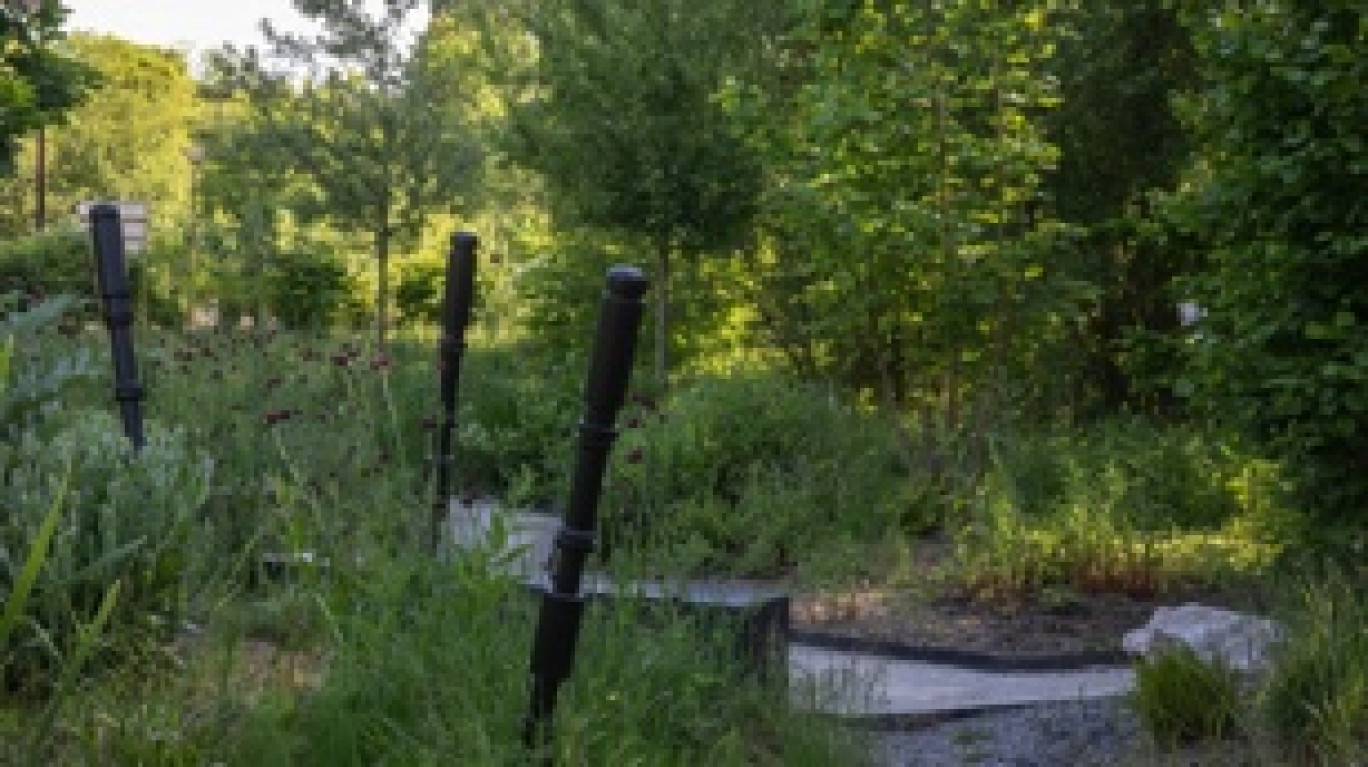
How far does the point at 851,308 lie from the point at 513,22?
211 inches

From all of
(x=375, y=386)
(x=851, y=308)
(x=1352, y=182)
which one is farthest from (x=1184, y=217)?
(x=375, y=386)

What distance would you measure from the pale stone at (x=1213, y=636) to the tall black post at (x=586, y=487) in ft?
6.53

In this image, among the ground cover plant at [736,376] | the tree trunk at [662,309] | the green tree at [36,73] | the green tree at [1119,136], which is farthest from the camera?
the green tree at [36,73]

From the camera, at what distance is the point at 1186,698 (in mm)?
3973

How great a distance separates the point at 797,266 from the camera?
1135 centimetres

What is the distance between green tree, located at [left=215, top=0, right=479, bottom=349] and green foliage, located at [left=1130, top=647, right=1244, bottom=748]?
1077 cm

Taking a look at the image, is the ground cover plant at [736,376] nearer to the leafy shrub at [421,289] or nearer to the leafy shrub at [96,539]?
the leafy shrub at [96,539]

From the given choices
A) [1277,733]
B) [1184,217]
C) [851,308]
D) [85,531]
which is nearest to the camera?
[85,531]

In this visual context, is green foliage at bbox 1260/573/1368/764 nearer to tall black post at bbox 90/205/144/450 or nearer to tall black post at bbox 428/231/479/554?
tall black post at bbox 428/231/479/554

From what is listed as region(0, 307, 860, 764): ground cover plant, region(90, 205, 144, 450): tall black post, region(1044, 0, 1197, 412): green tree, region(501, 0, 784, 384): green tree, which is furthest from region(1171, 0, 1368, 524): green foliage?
region(501, 0, 784, 384): green tree

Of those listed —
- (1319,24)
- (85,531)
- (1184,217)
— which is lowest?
(85,531)

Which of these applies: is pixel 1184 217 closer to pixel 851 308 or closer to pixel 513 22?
pixel 851 308

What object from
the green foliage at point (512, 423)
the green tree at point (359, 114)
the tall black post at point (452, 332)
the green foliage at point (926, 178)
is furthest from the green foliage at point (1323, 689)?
the green tree at point (359, 114)

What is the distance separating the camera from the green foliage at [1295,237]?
4.62 metres
